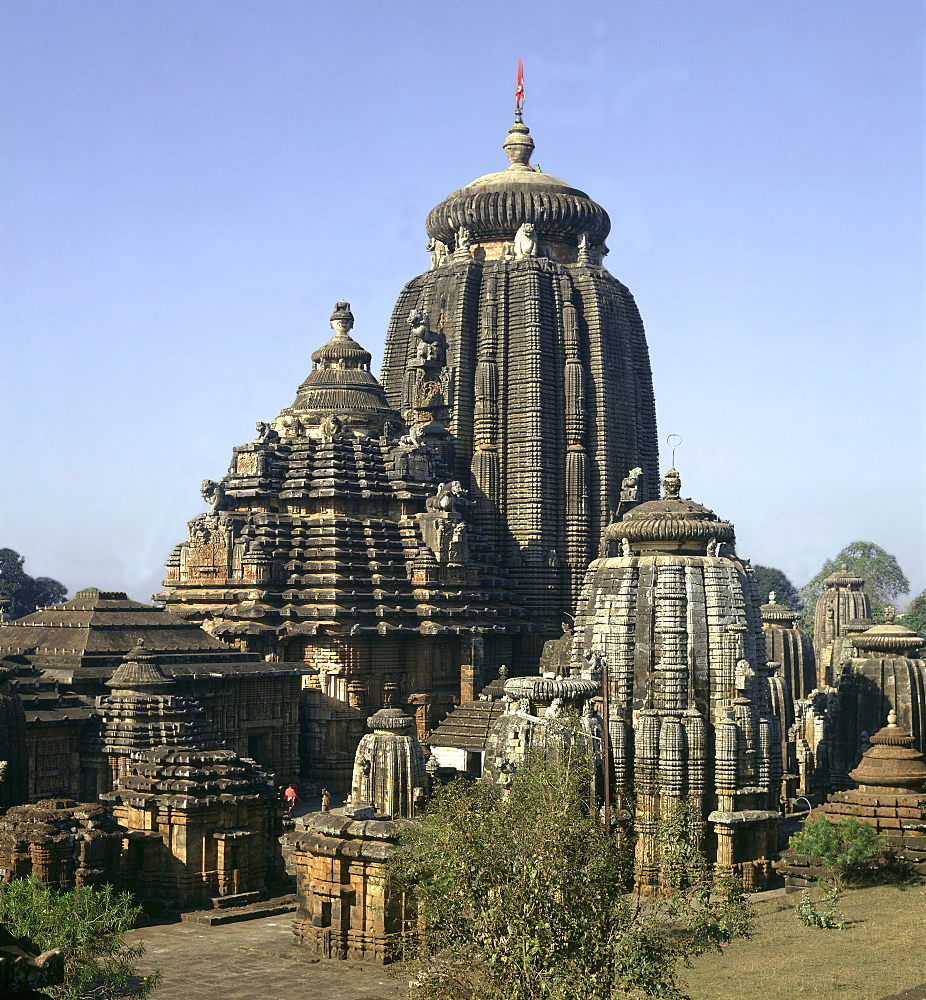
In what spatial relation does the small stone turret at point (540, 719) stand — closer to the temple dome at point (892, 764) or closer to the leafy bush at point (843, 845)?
the leafy bush at point (843, 845)

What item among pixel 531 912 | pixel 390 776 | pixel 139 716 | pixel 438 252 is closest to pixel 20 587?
pixel 438 252

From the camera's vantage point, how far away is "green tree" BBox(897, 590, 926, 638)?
100081mm

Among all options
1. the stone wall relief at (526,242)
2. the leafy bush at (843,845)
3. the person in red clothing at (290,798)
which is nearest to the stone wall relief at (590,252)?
the stone wall relief at (526,242)

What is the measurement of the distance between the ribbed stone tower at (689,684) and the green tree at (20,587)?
2806 inches

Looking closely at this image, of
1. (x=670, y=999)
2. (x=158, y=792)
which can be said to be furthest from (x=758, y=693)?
(x=670, y=999)

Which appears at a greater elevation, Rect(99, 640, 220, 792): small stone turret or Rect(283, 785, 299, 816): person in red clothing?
Rect(99, 640, 220, 792): small stone turret

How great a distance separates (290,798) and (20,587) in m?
64.4

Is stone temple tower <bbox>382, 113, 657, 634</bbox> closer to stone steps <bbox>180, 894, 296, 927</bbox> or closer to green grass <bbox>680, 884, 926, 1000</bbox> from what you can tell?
stone steps <bbox>180, 894, 296, 927</bbox>

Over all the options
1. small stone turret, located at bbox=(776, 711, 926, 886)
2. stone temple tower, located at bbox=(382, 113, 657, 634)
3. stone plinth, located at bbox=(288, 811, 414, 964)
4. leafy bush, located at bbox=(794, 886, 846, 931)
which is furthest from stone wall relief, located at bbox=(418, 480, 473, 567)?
leafy bush, located at bbox=(794, 886, 846, 931)

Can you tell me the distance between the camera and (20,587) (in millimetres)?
98688

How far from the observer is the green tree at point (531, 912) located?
15.8 metres

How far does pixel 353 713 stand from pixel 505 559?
1196cm

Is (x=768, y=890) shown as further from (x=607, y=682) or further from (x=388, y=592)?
(x=388, y=592)

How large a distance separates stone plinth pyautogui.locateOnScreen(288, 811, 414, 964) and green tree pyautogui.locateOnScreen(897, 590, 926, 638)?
7683 cm
